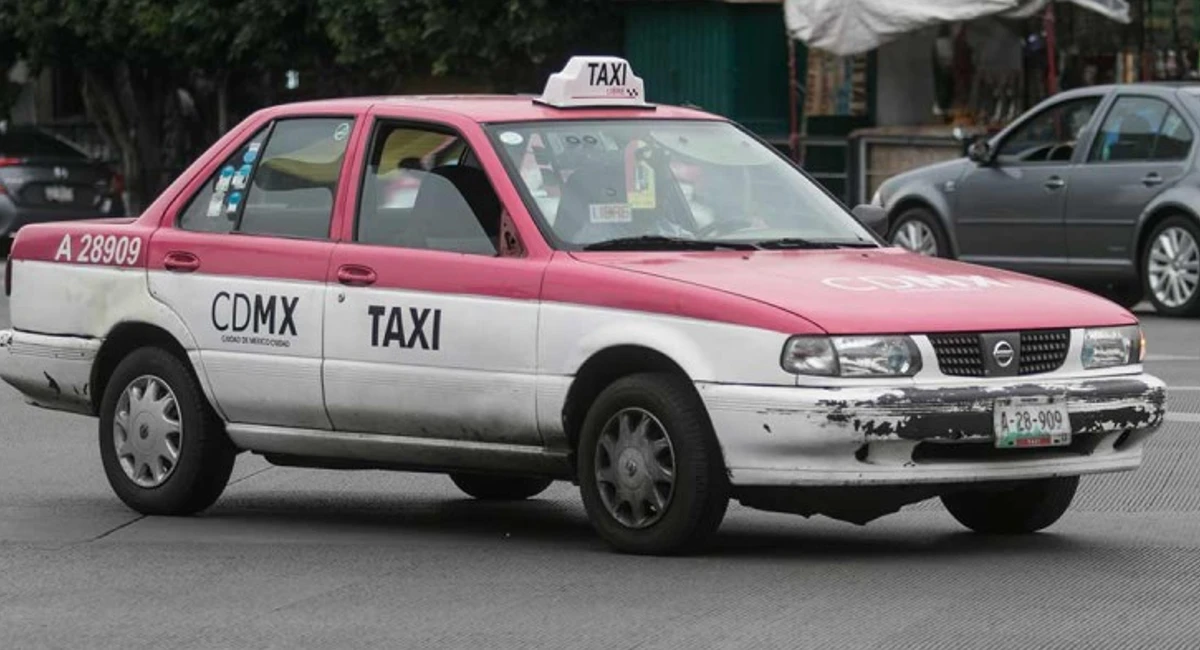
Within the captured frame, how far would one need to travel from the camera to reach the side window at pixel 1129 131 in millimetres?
19828

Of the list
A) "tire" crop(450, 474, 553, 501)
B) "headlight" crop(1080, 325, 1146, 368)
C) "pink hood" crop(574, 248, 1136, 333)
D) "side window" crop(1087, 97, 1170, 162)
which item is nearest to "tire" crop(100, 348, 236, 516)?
"tire" crop(450, 474, 553, 501)

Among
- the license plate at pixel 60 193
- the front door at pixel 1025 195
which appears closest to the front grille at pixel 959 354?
the front door at pixel 1025 195

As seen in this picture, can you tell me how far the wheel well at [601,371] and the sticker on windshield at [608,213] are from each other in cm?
58

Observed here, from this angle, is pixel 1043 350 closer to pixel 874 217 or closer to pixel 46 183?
pixel 874 217

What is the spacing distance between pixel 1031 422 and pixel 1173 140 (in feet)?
38.0

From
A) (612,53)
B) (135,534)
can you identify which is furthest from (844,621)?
(612,53)

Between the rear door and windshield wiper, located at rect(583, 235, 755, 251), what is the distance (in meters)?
10.7

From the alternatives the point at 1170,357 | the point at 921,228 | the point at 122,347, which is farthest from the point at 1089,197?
the point at 122,347

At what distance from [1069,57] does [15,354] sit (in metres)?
17.6

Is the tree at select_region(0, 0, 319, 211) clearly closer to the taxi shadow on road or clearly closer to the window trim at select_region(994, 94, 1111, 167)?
the window trim at select_region(994, 94, 1111, 167)

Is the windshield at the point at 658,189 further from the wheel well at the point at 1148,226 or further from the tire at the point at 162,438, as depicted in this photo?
the wheel well at the point at 1148,226

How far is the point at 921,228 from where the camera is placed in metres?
22.0

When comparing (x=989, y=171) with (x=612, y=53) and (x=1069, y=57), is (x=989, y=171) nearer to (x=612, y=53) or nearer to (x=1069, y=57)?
(x=1069, y=57)

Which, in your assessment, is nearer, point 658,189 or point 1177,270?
point 658,189
